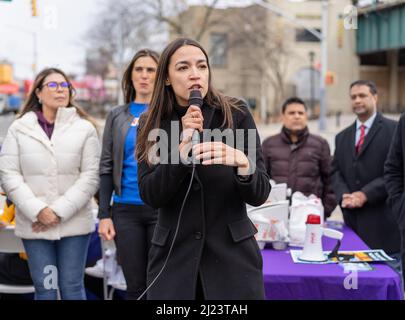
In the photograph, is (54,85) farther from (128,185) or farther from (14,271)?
(14,271)

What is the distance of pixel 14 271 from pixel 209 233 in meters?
2.55

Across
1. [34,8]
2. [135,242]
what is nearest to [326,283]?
[135,242]

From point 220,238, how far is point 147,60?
5.96 ft

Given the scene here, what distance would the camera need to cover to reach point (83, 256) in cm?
327

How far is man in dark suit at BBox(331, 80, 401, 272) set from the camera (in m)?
3.93

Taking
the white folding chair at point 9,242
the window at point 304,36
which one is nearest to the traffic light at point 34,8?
the white folding chair at point 9,242

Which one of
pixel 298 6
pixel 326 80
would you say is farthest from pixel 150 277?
pixel 298 6

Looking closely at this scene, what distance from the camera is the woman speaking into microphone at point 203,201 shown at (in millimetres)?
1765

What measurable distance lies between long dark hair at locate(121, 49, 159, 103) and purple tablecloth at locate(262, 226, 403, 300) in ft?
4.95

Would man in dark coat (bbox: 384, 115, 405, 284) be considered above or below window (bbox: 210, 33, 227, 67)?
below

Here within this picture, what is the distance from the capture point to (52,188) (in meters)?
3.19

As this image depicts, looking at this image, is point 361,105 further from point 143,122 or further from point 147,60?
point 143,122

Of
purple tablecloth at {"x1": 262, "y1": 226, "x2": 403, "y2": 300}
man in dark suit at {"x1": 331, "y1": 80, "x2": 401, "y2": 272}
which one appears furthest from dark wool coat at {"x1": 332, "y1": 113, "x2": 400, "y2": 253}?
purple tablecloth at {"x1": 262, "y1": 226, "x2": 403, "y2": 300}

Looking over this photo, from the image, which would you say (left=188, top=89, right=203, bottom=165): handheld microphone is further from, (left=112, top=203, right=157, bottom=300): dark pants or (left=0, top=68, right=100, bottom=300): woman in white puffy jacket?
(left=0, top=68, right=100, bottom=300): woman in white puffy jacket
